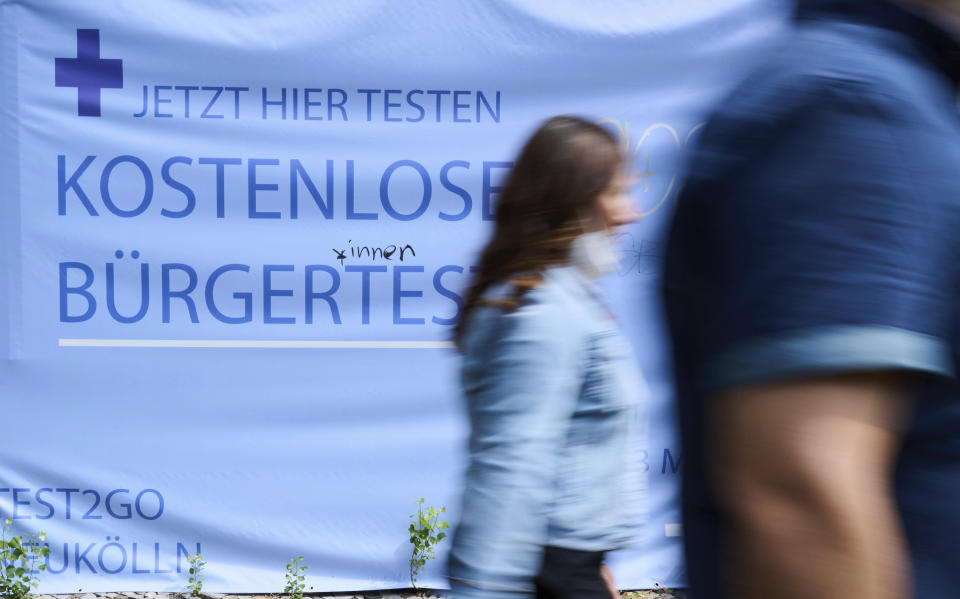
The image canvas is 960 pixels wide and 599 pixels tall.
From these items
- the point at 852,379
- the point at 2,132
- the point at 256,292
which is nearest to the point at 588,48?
the point at 256,292

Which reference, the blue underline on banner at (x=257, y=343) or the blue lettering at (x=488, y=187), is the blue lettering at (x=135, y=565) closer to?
the blue underline on banner at (x=257, y=343)

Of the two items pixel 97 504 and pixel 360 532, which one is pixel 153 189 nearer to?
pixel 97 504

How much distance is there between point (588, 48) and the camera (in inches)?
159

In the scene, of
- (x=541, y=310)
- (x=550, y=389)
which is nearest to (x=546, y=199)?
(x=541, y=310)

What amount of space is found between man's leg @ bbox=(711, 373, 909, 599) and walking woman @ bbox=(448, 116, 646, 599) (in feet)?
3.16

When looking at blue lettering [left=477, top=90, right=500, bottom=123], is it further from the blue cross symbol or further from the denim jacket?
the denim jacket

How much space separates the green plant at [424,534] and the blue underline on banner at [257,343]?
0.59 metres

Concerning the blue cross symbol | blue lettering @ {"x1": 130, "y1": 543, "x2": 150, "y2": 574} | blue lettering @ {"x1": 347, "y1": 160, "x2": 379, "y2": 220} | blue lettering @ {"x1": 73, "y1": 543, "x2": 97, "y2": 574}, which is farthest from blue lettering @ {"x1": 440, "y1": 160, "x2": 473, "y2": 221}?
blue lettering @ {"x1": 73, "y1": 543, "x2": 97, "y2": 574}

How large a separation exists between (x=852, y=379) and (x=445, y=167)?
131 inches

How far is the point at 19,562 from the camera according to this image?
13.0 feet

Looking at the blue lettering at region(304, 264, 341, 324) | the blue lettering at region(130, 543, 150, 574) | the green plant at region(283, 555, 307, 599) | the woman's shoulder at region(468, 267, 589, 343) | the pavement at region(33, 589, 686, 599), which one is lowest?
the pavement at region(33, 589, 686, 599)

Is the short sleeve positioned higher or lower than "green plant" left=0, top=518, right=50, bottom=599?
higher

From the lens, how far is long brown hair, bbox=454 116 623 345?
199 cm

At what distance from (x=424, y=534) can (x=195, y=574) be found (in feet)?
2.83
